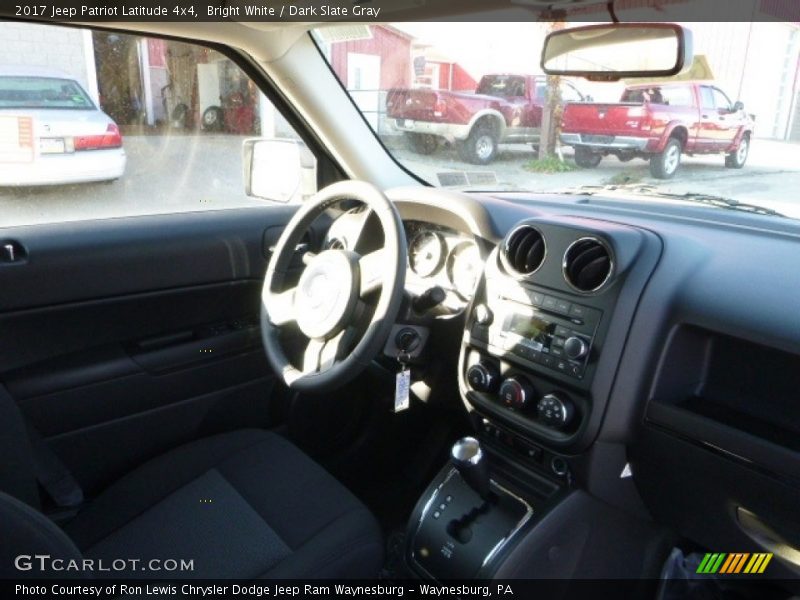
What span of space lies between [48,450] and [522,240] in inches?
59.3

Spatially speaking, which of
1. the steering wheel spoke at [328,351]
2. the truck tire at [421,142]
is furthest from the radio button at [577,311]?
the truck tire at [421,142]

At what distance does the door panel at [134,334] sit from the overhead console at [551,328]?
0.94 meters

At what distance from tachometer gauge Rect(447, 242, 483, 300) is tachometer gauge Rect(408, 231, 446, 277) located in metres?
0.04

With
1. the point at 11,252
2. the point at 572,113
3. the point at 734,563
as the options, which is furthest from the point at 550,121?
the point at 11,252

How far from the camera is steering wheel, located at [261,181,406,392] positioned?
5.26 feet

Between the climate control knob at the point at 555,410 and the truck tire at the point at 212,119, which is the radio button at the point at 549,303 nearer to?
the climate control knob at the point at 555,410

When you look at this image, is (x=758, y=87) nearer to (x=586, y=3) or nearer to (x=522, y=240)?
(x=586, y=3)

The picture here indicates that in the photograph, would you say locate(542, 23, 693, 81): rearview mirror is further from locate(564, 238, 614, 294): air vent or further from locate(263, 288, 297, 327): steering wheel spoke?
locate(263, 288, 297, 327): steering wheel spoke

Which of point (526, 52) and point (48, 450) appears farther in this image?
point (526, 52)

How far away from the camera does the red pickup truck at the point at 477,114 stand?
8.37 feet

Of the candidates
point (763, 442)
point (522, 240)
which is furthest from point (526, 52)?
point (763, 442)

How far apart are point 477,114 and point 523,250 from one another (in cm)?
105

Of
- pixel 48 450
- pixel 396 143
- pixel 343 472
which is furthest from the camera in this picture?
pixel 396 143

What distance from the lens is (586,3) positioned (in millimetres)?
1850
